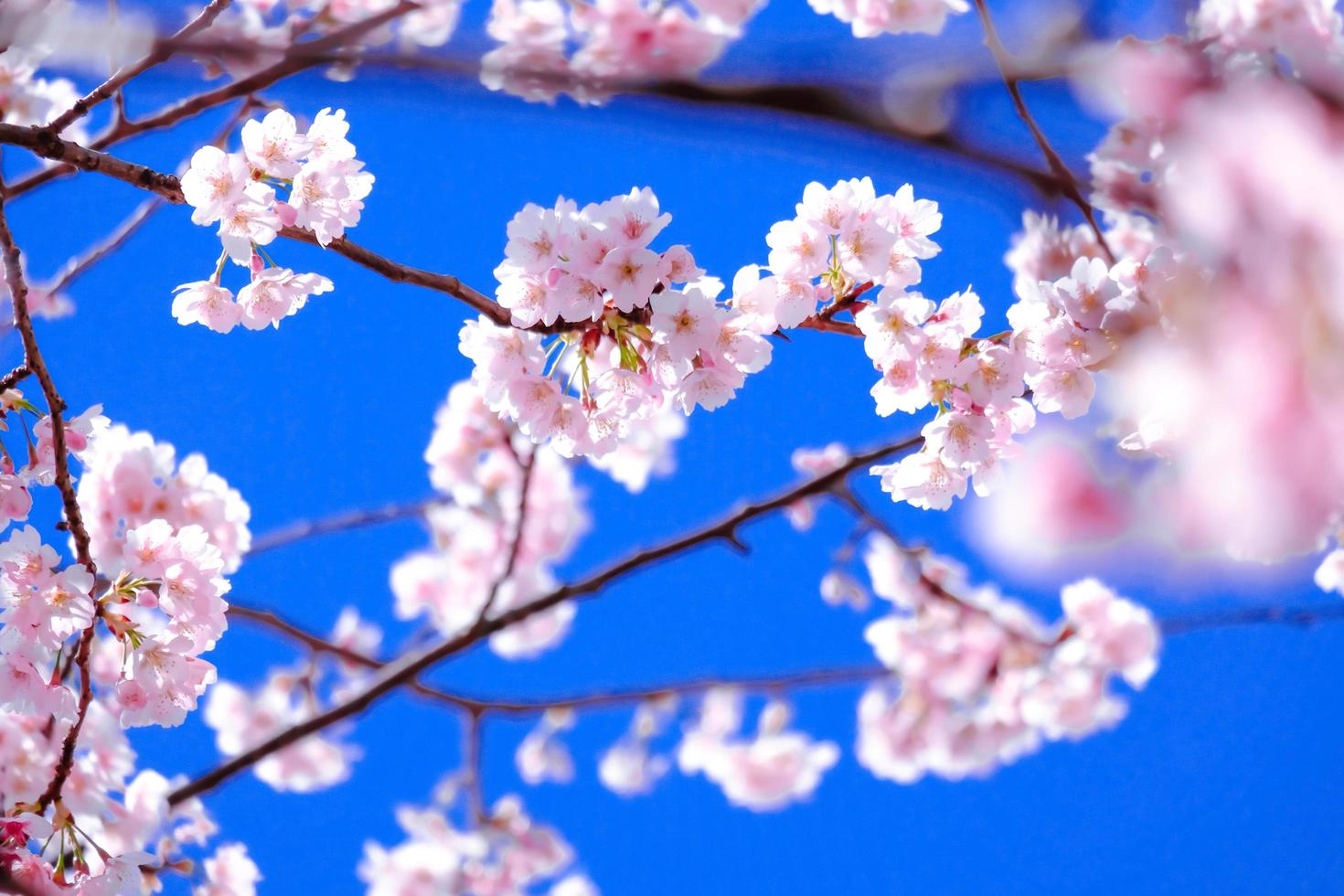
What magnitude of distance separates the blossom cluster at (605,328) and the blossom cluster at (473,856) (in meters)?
2.21

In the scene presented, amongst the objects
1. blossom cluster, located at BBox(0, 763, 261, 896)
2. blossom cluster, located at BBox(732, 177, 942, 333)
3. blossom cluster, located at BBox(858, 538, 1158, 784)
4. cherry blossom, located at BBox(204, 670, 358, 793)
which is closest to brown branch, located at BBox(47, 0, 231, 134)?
blossom cluster, located at BBox(732, 177, 942, 333)

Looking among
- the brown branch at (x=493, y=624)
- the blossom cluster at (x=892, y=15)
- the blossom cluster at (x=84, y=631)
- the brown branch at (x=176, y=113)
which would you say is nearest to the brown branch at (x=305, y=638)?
the brown branch at (x=493, y=624)

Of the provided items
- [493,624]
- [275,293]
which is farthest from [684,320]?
[493,624]

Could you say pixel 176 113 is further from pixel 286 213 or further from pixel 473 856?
pixel 473 856

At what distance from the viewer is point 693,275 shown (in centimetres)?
133

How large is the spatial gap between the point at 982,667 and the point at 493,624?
182cm

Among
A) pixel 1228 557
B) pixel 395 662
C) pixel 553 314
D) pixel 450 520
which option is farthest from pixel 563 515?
pixel 1228 557

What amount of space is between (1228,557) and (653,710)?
3.00m

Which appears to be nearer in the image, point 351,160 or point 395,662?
point 351,160

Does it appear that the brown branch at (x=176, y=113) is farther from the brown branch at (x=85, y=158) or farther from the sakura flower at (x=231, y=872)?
the sakura flower at (x=231, y=872)

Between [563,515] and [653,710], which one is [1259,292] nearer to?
[653,710]

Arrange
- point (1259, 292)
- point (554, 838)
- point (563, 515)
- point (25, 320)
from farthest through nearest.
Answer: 1. point (563, 515)
2. point (554, 838)
3. point (25, 320)
4. point (1259, 292)

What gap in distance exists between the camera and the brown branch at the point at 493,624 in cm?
213

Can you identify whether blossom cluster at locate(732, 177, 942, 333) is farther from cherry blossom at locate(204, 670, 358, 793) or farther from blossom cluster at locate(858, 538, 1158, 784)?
cherry blossom at locate(204, 670, 358, 793)
